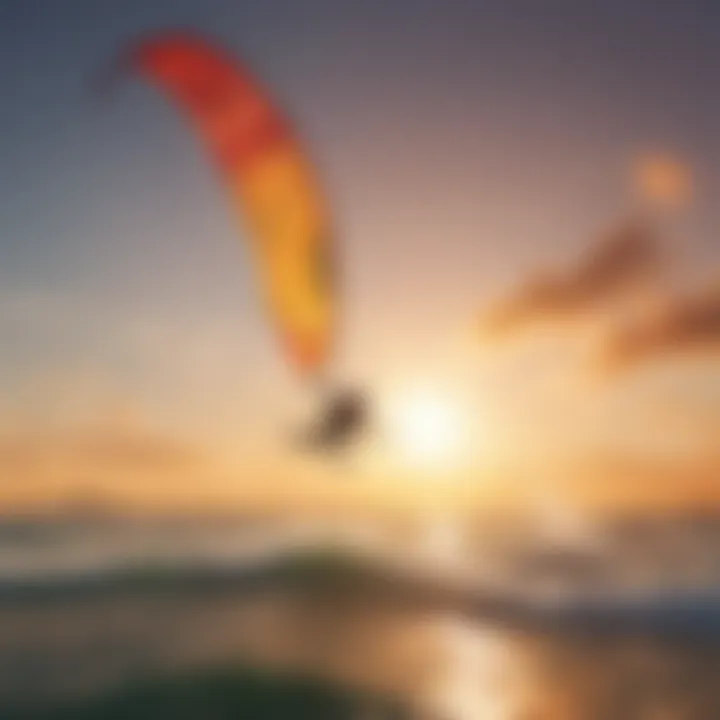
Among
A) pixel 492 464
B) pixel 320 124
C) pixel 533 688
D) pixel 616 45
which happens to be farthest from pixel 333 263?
pixel 533 688

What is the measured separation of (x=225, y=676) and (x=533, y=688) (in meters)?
0.36

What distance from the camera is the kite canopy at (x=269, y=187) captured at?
4.88 ft

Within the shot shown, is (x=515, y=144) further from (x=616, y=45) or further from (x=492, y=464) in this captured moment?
(x=492, y=464)

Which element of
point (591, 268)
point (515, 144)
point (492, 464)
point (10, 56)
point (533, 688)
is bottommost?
point (533, 688)

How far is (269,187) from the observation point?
58.7 inches

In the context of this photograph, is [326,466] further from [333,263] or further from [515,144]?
[515,144]

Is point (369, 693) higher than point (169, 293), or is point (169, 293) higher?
point (169, 293)

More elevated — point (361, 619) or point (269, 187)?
point (269, 187)

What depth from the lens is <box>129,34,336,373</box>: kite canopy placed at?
4.88ft

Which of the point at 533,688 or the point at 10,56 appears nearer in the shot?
the point at 533,688

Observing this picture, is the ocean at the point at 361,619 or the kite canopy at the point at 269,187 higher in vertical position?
the kite canopy at the point at 269,187

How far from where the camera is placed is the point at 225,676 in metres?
1.44

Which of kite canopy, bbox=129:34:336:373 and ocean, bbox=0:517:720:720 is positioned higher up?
kite canopy, bbox=129:34:336:373

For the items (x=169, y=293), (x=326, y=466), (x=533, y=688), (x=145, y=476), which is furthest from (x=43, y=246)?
(x=533, y=688)
